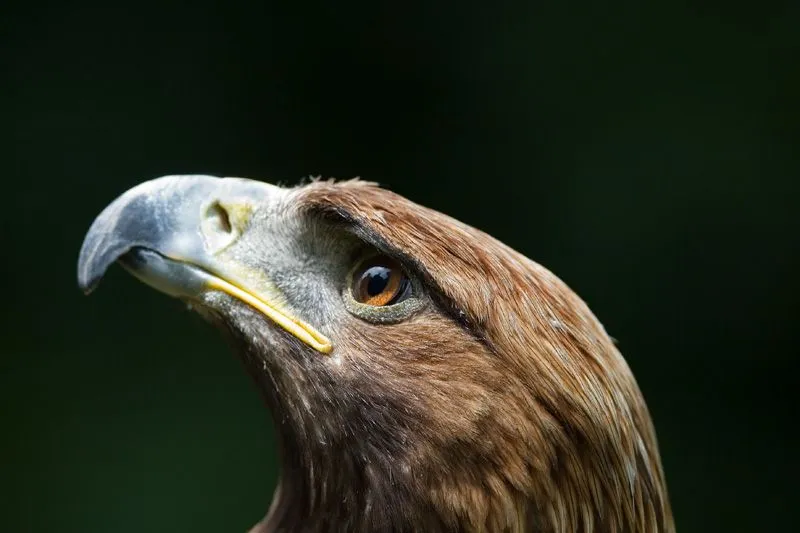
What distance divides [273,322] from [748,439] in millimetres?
4201

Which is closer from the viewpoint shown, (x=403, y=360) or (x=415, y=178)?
(x=403, y=360)

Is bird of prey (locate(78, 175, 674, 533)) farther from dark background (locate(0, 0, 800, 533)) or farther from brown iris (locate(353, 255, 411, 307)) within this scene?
dark background (locate(0, 0, 800, 533))

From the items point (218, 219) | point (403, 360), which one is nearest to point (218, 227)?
point (218, 219)

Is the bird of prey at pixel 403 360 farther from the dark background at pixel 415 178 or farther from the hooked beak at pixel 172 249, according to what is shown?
the dark background at pixel 415 178

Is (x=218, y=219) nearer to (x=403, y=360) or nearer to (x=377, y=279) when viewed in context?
(x=377, y=279)

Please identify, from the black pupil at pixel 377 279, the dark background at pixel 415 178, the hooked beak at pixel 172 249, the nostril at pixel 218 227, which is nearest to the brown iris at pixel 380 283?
the black pupil at pixel 377 279

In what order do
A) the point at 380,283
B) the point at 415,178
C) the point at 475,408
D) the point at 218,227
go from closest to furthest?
the point at 475,408
the point at 380,283
the point at 218,227
the point at 415,178

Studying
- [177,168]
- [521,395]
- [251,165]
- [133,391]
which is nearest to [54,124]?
[177,168]

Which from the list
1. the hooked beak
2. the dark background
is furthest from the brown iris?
the dark background

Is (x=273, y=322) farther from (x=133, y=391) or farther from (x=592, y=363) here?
(x=133, y=391)

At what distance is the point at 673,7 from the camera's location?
214 inches

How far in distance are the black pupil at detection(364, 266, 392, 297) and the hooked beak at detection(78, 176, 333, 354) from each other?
0.52 ft

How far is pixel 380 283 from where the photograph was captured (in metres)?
2.34

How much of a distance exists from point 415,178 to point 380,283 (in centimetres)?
347
